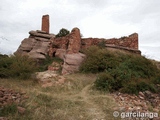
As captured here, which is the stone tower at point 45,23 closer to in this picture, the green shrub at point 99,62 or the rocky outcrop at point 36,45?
the rocky outcrop at point 36,45

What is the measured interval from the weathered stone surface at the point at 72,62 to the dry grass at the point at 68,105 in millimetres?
2855

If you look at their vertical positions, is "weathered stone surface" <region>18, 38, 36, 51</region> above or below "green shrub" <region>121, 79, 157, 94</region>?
above

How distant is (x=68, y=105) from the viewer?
22.5 ft

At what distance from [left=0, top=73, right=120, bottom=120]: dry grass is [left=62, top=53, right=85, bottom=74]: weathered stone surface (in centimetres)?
285

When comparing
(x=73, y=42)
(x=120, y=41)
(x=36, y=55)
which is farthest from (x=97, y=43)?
(x=36, y=55)

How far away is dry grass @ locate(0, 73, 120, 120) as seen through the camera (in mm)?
5988

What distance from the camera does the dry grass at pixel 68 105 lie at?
599 centimetres

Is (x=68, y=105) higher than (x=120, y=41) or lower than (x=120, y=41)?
lower

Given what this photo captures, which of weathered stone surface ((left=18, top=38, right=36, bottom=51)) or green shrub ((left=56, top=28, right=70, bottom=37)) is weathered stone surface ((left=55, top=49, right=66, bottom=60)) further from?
weathered stone surface ((left=18, top=38, right=36, bottom=51))

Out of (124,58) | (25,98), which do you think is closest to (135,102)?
(25,98)

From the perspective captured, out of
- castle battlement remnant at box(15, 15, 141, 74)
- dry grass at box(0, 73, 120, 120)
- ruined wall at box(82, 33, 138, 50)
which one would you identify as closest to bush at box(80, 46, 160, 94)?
dry grass at box(0, 73, 120, 120)

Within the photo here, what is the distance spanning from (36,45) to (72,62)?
5.11 m

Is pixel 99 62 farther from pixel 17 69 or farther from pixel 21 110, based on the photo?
pixel 21 110

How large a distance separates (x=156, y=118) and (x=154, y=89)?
2.56 m
